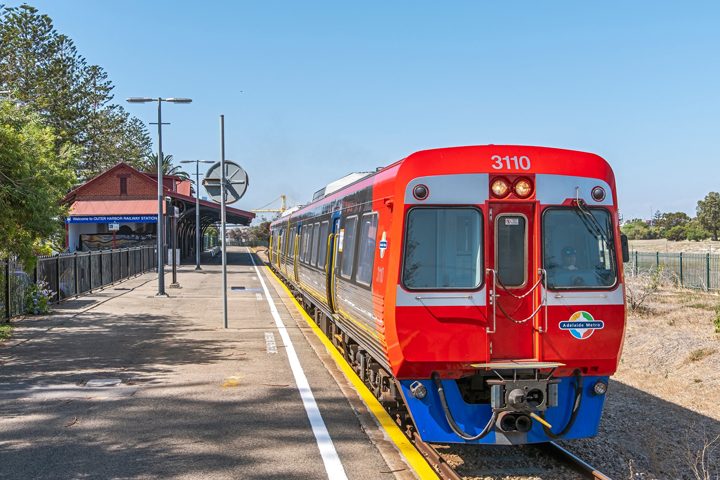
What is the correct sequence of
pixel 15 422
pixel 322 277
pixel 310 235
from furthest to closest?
pixel 310 235 → pixel 322 277 → pixel 15 422

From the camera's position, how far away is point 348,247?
9305mm

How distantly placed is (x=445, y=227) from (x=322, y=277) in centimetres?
607

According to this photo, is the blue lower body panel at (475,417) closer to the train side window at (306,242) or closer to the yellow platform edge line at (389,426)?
the yellow platform edge line at (389,426)

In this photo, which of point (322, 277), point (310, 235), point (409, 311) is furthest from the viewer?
point (310, 235)

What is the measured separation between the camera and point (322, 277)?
39.2ft

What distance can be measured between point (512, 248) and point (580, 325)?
0.95 metres

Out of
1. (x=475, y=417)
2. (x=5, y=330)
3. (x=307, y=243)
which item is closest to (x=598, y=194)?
(x=475, y=417)

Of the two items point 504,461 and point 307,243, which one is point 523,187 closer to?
point 504,461

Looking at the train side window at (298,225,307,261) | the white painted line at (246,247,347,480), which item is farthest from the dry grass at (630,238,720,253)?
the white painted line at (246,247,347,480)

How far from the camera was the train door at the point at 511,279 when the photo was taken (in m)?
6.08

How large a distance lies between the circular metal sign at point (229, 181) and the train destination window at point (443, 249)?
7398 millimetres

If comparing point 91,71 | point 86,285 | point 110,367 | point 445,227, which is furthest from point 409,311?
point 91,71

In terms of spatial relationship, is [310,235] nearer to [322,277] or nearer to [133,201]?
[322,277]

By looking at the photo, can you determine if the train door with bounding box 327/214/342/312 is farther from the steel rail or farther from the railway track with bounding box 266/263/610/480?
the steel rail
